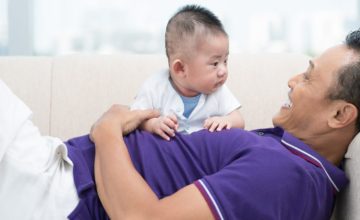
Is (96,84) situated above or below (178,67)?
below

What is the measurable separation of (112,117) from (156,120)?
13 centimetres

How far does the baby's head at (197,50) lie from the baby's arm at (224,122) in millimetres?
111

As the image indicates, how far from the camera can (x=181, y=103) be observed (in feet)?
5.81

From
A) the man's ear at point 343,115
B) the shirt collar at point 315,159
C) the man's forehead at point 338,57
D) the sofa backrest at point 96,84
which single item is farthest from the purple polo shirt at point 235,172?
the sofa backrest at point 96,84

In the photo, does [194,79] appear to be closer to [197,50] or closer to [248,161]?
[197,50]

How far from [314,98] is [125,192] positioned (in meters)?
0.62

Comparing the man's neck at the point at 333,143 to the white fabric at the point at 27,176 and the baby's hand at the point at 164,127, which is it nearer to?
the baby's hand at the point at 164,127

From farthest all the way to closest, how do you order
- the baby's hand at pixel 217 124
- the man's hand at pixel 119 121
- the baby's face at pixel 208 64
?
the baby's face at pixel 208 64
the baby's hand at pixel 217 124
the man's hand at pixel 119 121

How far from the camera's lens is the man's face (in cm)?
149

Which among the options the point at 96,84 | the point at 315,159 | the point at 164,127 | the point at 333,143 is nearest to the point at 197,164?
the point at 164,127

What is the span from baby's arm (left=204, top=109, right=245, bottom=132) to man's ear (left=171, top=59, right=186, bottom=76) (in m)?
0.20

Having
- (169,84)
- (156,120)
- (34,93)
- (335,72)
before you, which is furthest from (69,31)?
(335,72)

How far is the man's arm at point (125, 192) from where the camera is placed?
1.16 m

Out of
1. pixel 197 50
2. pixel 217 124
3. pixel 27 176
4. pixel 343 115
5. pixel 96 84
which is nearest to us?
pixel 27 176
